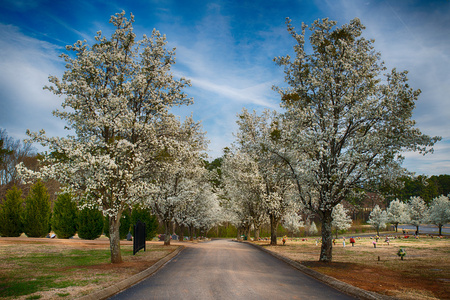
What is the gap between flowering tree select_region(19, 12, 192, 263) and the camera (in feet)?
45.2

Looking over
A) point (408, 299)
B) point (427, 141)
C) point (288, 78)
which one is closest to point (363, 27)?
point (288, 78)

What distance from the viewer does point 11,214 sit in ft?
90.3

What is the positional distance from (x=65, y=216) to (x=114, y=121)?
21570 millimetres

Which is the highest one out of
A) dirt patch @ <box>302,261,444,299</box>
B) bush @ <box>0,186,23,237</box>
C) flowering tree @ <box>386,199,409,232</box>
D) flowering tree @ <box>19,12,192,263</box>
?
flowering tree @ <box>19,12,192,263</box>

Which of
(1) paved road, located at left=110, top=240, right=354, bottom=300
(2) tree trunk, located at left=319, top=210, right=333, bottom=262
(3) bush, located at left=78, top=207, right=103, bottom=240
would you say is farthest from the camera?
(3) bush, located at left=78, top=207, right=103, bottom=240

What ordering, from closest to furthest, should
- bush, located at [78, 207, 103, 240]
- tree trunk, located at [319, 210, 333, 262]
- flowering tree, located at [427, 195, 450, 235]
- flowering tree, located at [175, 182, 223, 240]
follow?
1. tree trunk, located at [319, 210, 333, 262]
2. flowering tree, located at [175, 182, 223, 240]
3. bush, located at [78, 207, 103, 240]
4. flowering tree, located at [427, 195, 450, 235]

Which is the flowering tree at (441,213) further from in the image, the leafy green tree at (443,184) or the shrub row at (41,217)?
the leafy green tree at (443,184)

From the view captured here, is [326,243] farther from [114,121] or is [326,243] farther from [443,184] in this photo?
[443,184]

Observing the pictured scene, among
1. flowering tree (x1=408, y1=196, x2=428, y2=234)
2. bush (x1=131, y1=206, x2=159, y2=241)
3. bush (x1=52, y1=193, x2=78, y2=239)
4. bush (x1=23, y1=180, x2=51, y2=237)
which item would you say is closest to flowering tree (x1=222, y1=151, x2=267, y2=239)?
bush (x1=131, y1=206, x2=159, y2=241)

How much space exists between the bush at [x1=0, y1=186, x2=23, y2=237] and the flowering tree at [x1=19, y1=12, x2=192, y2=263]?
16.4 meters

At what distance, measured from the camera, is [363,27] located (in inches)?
664

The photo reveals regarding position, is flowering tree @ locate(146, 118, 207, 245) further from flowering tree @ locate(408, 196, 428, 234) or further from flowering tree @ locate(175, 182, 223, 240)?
flowering tree @ locate(408, 196, 428, 234)

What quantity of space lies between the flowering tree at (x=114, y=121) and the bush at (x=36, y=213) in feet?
53.1

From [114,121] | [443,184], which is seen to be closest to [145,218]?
[114,121]
